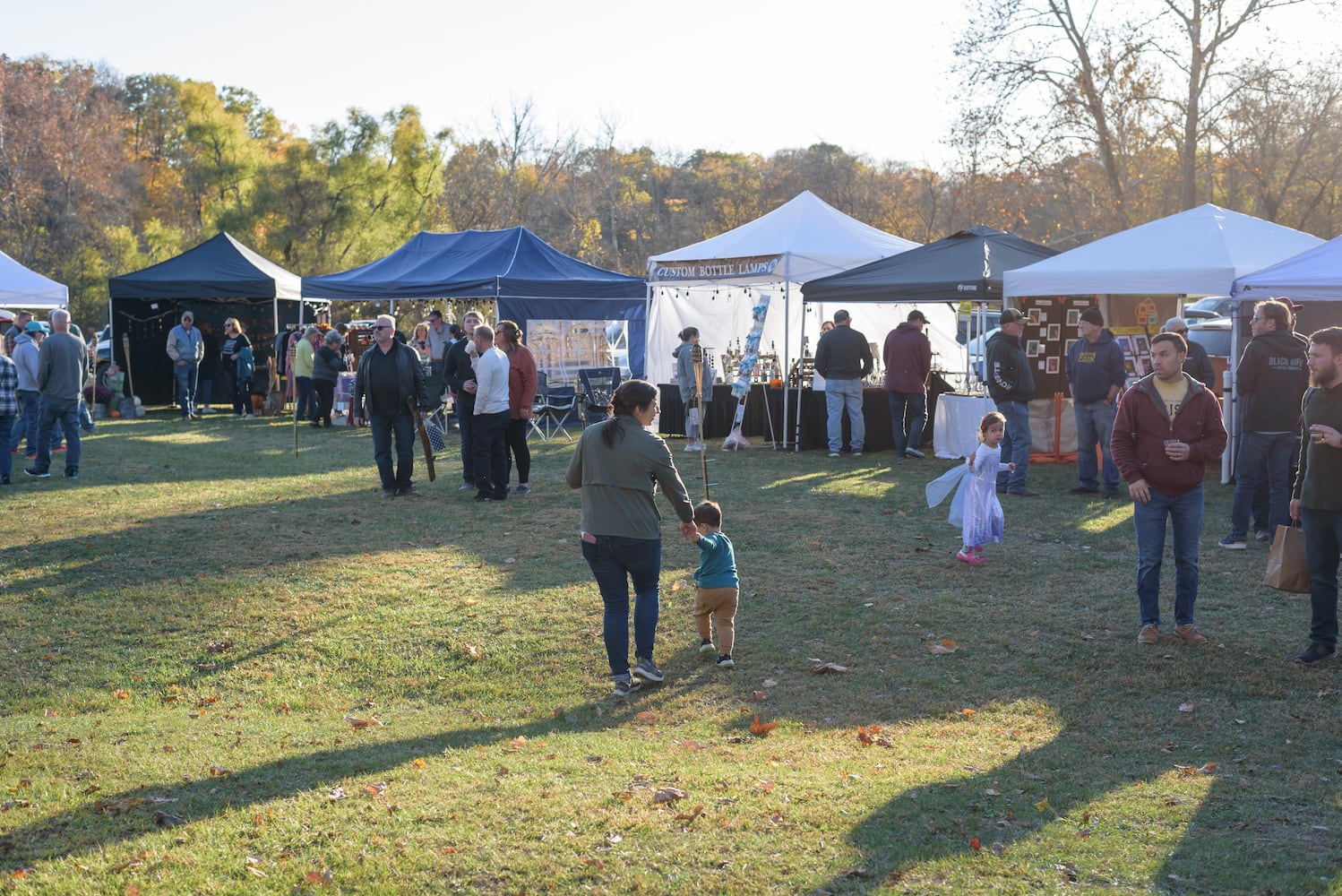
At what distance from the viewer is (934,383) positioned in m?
16.8

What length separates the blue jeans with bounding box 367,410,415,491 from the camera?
40.1 feet

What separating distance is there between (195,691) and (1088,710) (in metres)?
4.64

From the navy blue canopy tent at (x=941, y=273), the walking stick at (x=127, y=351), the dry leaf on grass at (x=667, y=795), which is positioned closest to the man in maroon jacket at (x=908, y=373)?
the navy blue canopy tent at (x=941, y=273)

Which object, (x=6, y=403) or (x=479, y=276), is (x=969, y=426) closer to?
(x=479, y=276)

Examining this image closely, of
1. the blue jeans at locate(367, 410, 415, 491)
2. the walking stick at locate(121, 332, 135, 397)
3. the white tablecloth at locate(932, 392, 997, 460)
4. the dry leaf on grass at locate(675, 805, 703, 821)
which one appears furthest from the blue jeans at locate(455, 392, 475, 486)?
the walking stick at locate(121, 332, 135, 397)

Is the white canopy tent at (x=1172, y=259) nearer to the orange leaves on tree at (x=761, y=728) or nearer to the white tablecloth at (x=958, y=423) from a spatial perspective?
the white tablecloth at (x=958, y=423)

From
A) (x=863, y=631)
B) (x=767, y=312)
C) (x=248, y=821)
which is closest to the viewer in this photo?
(x=248, y=821)

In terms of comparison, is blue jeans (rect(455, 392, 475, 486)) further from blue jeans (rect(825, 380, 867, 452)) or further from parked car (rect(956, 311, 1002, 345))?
parked car (rect(956, 311, 1002, 345))

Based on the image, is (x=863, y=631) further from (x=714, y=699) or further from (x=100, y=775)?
(x=100, y=775)

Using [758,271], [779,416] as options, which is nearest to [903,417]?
[779,416]

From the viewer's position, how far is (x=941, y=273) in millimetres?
15414

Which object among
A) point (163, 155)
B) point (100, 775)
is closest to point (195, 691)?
point (100, 775)

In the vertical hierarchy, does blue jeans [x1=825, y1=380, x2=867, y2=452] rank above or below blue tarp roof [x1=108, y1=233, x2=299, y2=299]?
below

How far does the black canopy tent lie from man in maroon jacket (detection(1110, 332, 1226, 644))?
18145 mm
